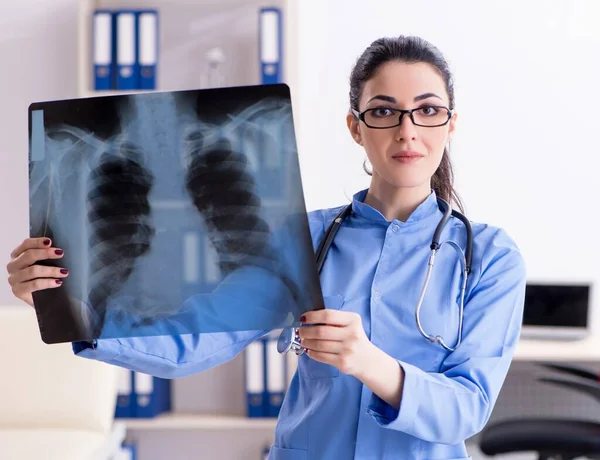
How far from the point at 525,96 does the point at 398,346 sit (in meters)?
2.23

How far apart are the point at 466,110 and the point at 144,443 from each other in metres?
1.79

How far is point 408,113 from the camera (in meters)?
1.11

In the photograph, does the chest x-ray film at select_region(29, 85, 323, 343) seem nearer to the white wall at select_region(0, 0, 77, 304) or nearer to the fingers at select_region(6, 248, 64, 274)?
the fingers at select_region(6, 248, 64, 274)

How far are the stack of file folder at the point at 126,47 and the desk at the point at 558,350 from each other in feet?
4.97

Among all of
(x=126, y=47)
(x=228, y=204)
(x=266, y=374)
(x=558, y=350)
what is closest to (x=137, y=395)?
(x=266, y=374)

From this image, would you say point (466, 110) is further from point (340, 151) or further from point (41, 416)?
point (41, 416)

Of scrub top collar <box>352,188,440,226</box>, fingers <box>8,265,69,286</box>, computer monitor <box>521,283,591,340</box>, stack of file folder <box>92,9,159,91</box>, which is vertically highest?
stack of file folder <box>92,9,159,91</box>

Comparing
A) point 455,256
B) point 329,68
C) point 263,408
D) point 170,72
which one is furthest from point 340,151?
point 455,256

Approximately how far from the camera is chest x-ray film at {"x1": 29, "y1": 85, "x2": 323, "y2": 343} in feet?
3.23

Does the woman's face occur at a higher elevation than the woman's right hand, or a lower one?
higher

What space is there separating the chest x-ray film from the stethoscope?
80 mm

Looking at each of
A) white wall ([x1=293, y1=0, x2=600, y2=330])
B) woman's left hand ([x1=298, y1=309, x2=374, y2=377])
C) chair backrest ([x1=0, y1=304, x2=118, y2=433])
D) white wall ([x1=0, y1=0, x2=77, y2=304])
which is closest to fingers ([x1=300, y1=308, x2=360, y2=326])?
woman's left hand ([x1=298, y1=309, x2=374, y2=377])

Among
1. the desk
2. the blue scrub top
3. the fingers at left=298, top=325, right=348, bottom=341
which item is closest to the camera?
the fingers at left=298, top=325, right=348, bottom=341

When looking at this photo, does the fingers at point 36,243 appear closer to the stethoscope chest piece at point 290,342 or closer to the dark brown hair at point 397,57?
the stethoscope chest piece at point 290,342
